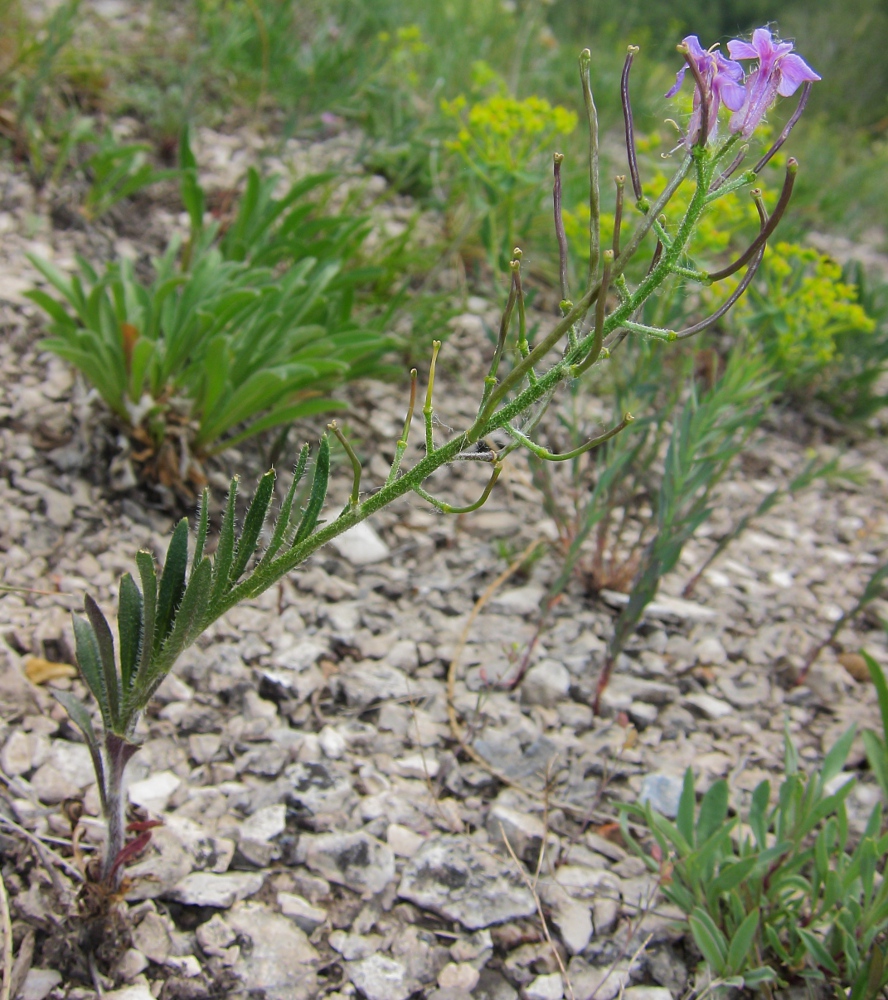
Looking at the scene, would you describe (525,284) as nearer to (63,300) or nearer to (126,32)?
(63,300)

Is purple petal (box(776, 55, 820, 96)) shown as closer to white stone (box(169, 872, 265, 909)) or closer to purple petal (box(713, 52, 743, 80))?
purple petal (box(713, 52, 743, 80))

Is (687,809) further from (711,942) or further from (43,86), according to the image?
(43,86)

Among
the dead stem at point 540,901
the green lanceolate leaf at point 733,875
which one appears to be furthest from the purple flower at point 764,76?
the dead stem at point 540,901

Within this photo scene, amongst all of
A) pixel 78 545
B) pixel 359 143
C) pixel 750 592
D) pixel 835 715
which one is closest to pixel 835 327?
pixel 750 592

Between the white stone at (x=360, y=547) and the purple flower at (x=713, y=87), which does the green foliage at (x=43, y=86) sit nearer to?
the white stone at (x=360, y=547)

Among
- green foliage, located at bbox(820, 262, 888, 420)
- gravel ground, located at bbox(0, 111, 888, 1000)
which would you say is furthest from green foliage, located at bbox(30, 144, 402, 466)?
green foliage, located at bbox(820, 262, 888, 420)

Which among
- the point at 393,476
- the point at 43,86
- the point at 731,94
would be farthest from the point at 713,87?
the point at 43,86
